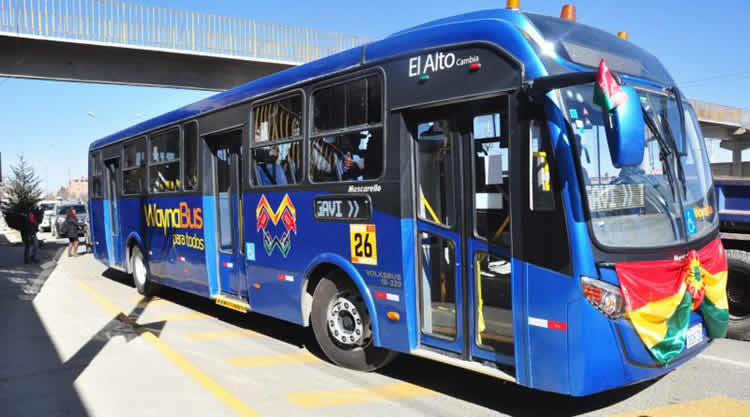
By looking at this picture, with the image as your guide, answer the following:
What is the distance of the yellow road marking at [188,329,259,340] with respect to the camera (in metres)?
7.95

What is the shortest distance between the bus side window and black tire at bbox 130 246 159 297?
8.76m

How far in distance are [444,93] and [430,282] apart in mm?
1624

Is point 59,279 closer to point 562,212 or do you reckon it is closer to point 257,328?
point 257,328

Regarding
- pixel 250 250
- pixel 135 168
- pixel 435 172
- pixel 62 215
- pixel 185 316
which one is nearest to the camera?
pixel 435 172

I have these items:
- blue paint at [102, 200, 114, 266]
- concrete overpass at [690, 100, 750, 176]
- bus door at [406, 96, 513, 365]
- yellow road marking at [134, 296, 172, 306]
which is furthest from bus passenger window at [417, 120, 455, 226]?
concrete overpass at [690, 100, 750, 176]

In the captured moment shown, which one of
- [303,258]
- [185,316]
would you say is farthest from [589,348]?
[185,316]

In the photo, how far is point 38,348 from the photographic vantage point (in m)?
7.45

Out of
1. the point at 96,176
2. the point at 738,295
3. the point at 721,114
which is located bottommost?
the point at 738,295

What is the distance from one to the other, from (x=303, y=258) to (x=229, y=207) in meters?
2.39

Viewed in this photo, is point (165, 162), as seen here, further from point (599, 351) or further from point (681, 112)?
point (599, 351)

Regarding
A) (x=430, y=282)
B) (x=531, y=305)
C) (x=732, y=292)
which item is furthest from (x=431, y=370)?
(x=732, y=292)

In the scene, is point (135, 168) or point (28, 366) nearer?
point (28, 366)

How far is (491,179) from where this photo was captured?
4.85 m

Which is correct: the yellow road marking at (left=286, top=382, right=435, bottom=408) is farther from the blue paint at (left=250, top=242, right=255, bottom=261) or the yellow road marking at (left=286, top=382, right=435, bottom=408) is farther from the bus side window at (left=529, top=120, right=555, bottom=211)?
the blue paint at (left=250, top=242, right=255, bottom=261)
